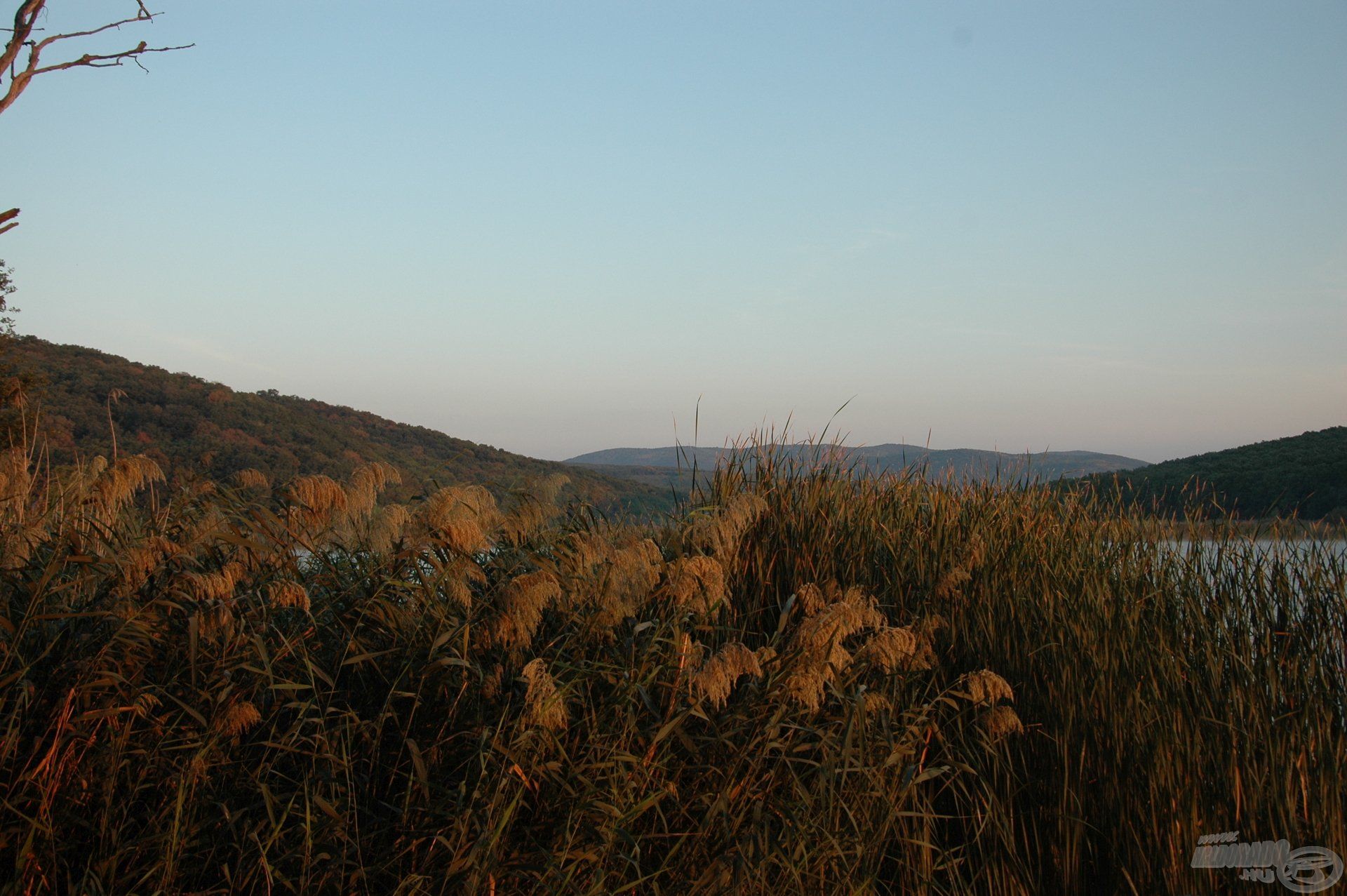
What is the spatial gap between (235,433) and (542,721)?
47.0 ft

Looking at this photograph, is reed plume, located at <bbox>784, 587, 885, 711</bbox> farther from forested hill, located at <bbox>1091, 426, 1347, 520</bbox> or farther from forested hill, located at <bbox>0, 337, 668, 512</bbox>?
forested hill, located at <bbox>1091, 426, 1347, 520</bbox>

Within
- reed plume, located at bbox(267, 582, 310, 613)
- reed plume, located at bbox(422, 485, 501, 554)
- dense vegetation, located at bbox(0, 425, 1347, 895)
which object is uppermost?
reed plume, located at bbox(422, 485, 501, 554)

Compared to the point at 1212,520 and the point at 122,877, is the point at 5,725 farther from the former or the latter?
the point at 1212,520

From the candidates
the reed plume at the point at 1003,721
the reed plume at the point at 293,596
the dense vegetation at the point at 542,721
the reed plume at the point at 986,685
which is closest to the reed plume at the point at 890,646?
the dense vegetation at the point at 542,721

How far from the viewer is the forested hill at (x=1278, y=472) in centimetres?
1345

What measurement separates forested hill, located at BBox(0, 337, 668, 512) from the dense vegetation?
63 cm

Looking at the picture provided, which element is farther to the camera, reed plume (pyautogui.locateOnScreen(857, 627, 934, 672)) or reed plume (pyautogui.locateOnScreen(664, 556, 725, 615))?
reed plume (pyautogui.locateOnScreen(664, 556, 725, 615))

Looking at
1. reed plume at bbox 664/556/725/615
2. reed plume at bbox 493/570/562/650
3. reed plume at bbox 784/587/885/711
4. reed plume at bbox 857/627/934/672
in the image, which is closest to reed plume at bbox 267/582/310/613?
reed plume at bbox 493/570/562/650

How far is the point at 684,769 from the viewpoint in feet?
12.8

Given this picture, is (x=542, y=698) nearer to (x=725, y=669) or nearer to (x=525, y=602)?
(x=525, y=602)

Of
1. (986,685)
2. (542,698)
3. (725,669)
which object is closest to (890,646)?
(986,685)

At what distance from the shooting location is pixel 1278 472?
49.8 feet

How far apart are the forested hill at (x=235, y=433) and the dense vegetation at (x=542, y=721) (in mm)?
629

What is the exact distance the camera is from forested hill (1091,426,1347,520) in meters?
13.4
